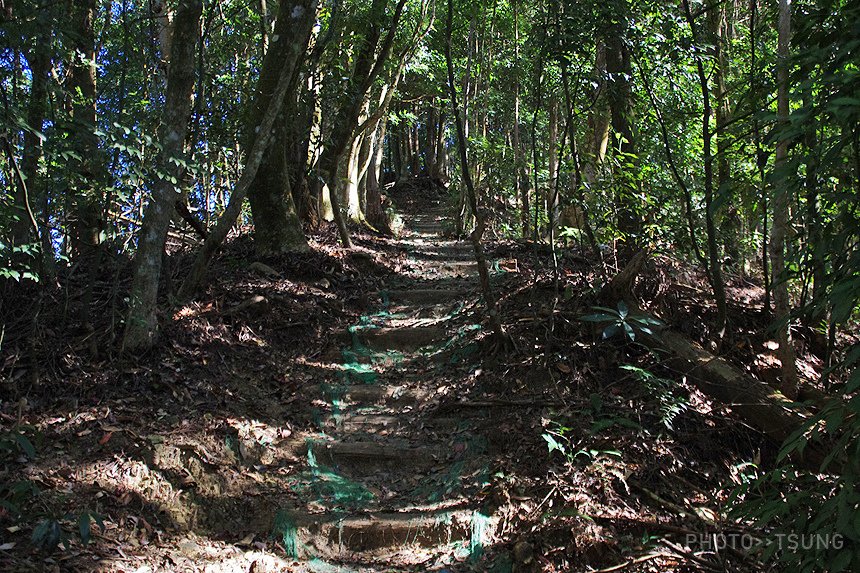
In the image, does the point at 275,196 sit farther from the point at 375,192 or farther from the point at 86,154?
the point at 375,192

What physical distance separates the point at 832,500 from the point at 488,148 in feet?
39.4

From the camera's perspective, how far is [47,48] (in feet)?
14.5

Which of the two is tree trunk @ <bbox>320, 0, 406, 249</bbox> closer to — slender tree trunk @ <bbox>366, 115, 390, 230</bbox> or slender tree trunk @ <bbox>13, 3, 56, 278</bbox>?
slender tree trunk @ <bbox>366, 115, 390, 230</bbox>

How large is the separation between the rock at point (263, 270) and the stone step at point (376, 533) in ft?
13.4

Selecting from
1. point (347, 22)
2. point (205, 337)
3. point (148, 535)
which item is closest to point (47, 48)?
point (205, 337)

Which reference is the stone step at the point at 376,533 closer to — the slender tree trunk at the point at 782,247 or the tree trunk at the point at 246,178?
the slender tree trunk at the point at 782,247

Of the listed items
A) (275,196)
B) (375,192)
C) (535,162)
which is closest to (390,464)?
(535,162)

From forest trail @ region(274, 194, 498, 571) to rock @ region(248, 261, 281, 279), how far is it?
4.49 ft

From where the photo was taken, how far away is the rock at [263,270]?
7895 mm

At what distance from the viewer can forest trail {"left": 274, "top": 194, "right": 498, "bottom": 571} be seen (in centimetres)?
429

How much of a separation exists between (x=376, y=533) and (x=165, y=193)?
3.60m

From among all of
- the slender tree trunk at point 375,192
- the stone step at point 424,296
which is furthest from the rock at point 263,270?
the slender tree trunk at point 375,192

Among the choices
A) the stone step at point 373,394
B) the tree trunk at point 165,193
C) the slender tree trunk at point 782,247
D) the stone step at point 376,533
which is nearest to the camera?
the stone step at point 376,533

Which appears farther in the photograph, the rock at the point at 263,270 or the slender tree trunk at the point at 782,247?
the rock at the point at 263,270
